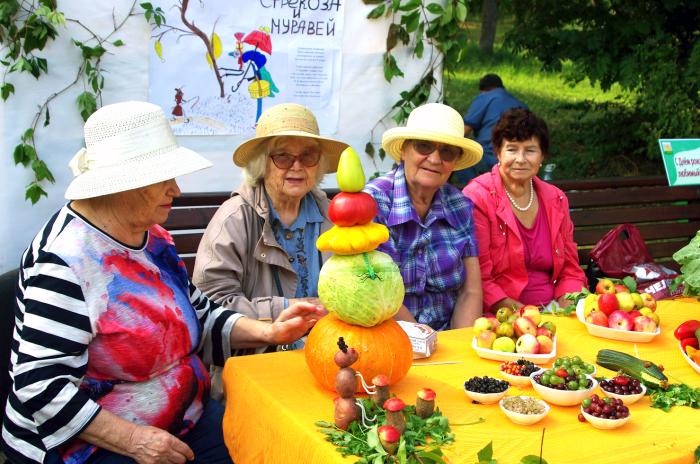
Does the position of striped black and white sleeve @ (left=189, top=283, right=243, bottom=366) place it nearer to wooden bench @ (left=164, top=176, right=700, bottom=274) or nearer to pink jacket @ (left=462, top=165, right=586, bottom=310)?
pink jacket @ (left=462, top=165, right=586, bottom=310)

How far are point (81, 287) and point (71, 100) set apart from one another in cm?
199

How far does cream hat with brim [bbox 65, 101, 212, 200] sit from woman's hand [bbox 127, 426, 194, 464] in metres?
0.79

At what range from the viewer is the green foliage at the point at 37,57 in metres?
3.81

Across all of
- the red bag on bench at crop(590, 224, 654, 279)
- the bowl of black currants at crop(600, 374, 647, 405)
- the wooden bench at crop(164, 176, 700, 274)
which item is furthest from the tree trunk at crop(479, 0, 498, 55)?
the bowl of black currants at crop(600, 374, 647, 405)

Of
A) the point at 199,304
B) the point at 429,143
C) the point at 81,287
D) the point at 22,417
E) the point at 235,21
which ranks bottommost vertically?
the point at 22,417

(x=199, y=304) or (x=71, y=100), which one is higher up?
(x=71, y=100)

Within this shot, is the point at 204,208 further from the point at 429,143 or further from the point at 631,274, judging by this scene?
the point at 631,274

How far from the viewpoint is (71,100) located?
4086 mm

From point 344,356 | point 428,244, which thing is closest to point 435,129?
point 428,244

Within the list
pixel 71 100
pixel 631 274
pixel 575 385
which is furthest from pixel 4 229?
pixel 631 274

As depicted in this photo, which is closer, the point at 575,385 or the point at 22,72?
the point at 575,385

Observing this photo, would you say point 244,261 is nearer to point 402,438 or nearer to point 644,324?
point 402,438

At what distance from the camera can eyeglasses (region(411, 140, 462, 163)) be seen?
3756mm

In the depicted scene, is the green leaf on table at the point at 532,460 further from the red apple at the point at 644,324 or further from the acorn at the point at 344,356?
the red apple at the point at 644,324
